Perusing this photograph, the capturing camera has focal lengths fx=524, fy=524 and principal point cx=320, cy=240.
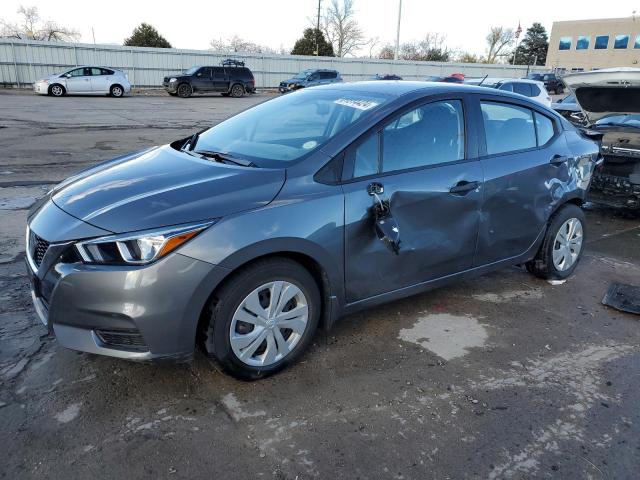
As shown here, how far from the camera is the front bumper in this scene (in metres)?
2.50

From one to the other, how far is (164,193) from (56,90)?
79.3ft

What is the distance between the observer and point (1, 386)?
9.34 ft

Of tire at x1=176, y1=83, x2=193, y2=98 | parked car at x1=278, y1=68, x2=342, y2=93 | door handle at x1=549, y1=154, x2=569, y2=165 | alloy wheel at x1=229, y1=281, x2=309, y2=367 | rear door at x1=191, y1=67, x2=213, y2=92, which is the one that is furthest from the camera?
parked car at x1=278, y1=68, x2=342, y2=93

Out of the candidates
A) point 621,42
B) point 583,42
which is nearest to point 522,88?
point 621,42

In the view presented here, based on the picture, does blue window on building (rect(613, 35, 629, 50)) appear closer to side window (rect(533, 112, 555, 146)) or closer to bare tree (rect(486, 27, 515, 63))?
bare tree (rect(486, 27, 515, 63))

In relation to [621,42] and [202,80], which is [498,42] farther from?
[202,80]

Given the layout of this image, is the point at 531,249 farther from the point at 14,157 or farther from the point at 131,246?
the point at 14,157

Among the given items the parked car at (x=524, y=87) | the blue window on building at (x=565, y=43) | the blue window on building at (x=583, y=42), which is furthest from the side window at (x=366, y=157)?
the blue window on building at (x=565, y=43)

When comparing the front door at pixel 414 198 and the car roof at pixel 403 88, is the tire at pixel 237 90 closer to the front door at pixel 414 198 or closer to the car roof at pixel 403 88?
the car roof at pixel 403 88

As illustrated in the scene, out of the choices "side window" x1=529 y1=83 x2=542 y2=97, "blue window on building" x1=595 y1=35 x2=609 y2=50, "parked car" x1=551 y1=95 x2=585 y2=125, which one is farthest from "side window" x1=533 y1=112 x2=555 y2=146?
"blue window on building" x1=595 y1=35 x2=609 y2=50

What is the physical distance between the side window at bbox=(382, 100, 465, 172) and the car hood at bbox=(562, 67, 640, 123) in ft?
10.5

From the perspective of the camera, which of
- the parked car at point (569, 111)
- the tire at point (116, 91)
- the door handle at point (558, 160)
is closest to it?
the door handle at point (558, 160)

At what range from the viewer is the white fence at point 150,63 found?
2697cm

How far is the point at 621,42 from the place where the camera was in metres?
63.0
